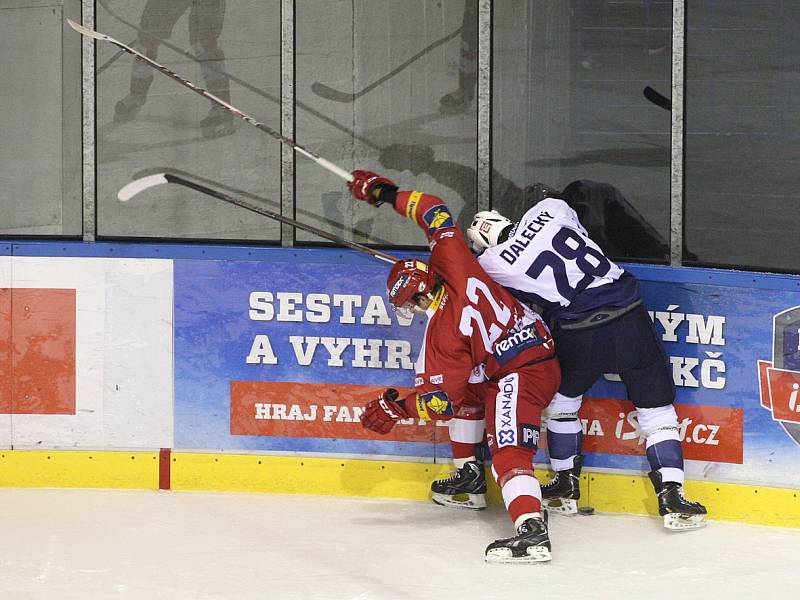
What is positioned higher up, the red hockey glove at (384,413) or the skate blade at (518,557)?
the red hockey glove at (384,413)

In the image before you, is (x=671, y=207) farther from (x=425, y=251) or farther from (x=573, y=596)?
(x=573, y=596)

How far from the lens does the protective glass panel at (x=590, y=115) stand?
4.94 meters

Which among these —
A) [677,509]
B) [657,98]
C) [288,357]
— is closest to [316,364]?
[288,357]

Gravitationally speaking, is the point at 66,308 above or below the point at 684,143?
below

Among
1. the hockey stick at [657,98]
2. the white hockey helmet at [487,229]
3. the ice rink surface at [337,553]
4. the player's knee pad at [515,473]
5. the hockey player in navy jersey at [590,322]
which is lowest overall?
the ice rink surface at [337,553]

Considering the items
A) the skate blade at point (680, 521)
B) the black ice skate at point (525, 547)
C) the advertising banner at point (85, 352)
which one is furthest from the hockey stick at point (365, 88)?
the skate blade at point (680, 521)

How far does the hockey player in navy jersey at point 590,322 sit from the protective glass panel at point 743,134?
1.58 feet

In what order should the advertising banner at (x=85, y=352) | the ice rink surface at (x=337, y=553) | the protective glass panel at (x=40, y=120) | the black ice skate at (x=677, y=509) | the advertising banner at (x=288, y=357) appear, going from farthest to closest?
the protective glass panel at (x=40, y=120) < the advertising banner at (x=85, y=352) < the advertising banner at (x=288, y=357) < the black ice skate at (x=677, y=509) < the ice rink surface at (x=337, y=553)

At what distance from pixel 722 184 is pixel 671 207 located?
0.20 metres

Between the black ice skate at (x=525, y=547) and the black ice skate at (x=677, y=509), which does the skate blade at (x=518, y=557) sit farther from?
the black ice skate at (x=677, y=509)

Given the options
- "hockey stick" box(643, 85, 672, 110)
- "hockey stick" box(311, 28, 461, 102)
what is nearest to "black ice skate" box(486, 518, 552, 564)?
"hockey stick" box(643, 85, 672, 110)

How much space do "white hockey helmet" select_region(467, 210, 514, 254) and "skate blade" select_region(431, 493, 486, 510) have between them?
0.92 meters

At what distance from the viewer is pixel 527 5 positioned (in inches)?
198

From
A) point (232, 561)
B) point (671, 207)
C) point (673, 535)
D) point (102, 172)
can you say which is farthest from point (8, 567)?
point (671, 207)
